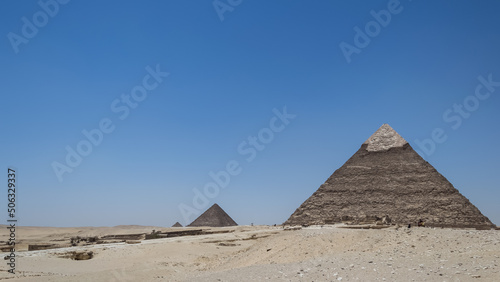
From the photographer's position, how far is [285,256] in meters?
13.5

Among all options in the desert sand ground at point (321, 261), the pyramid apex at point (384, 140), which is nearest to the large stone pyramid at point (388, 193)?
the pyramid apex at point (384, 140)

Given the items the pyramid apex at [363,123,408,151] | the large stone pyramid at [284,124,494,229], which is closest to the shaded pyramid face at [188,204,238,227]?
the large stone pyramid at [284,124,494,229]

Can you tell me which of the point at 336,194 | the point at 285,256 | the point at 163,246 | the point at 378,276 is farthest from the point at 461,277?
the point at 336,194

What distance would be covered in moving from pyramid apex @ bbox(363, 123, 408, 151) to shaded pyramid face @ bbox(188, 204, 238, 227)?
27.2 m

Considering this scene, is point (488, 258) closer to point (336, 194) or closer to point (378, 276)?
point (378, 276)

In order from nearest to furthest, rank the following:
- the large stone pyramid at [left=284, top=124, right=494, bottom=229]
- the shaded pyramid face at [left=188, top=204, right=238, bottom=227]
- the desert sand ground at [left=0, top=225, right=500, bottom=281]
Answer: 1. the desert sand ground at [left=0, top=225, right=500, bottom=281]
2. the large stone pyramid at [left=284, top=124, right=494, bottom=229]
3. the shaded pyramid face at [left=188, top=204, right=238, bottom=227]

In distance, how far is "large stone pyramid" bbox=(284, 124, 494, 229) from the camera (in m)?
54.6

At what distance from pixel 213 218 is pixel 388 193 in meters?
28.4

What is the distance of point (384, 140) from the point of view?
68.8 m

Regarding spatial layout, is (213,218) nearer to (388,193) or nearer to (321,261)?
(388,193)

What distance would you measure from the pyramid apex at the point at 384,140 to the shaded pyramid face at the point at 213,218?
27.2 m

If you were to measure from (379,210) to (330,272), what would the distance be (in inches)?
2046

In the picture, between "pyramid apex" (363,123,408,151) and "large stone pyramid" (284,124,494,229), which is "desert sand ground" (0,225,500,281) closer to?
"large stone pyramid" (284,124,494,229)

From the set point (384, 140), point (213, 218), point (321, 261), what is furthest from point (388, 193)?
point (321, 261)
